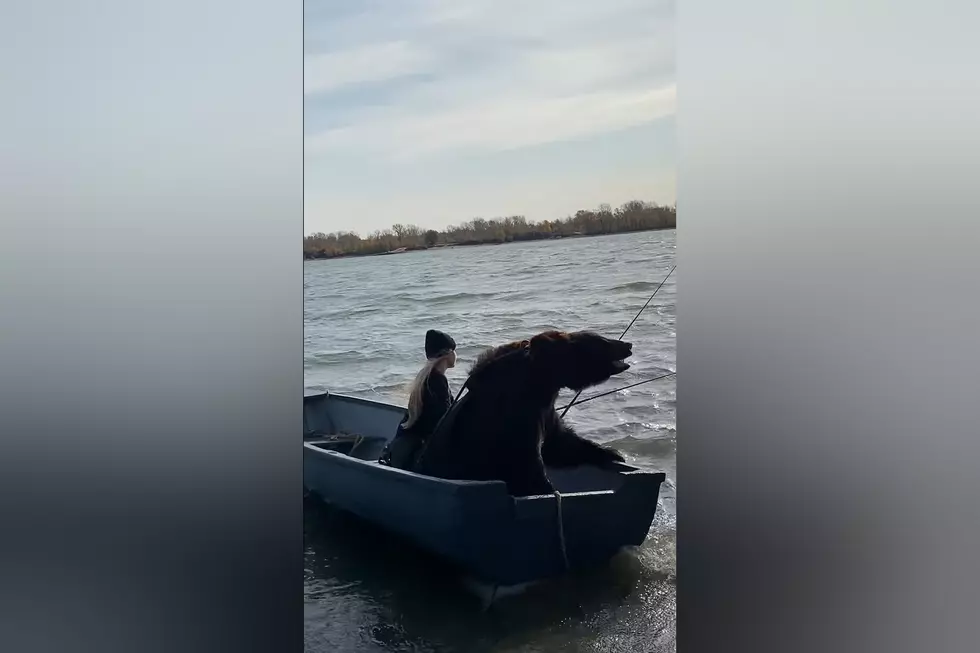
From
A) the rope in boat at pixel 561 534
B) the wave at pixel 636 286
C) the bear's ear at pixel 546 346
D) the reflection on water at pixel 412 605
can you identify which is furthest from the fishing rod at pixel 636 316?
the reflection on water at pixel 412 605

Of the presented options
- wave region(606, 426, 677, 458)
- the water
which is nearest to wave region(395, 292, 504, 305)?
the water

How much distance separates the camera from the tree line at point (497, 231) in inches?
91.6

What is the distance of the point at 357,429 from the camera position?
7.49ft

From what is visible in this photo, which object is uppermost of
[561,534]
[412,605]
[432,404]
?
[432,404]

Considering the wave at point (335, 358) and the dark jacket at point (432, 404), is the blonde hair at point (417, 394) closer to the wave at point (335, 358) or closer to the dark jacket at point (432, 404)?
the dark jacket at point (432, 404)

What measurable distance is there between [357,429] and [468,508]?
0.38 m

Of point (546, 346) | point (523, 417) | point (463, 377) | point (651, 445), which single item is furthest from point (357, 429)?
point (651, 445)

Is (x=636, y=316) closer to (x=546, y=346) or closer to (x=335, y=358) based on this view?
(x=546, y=346)
